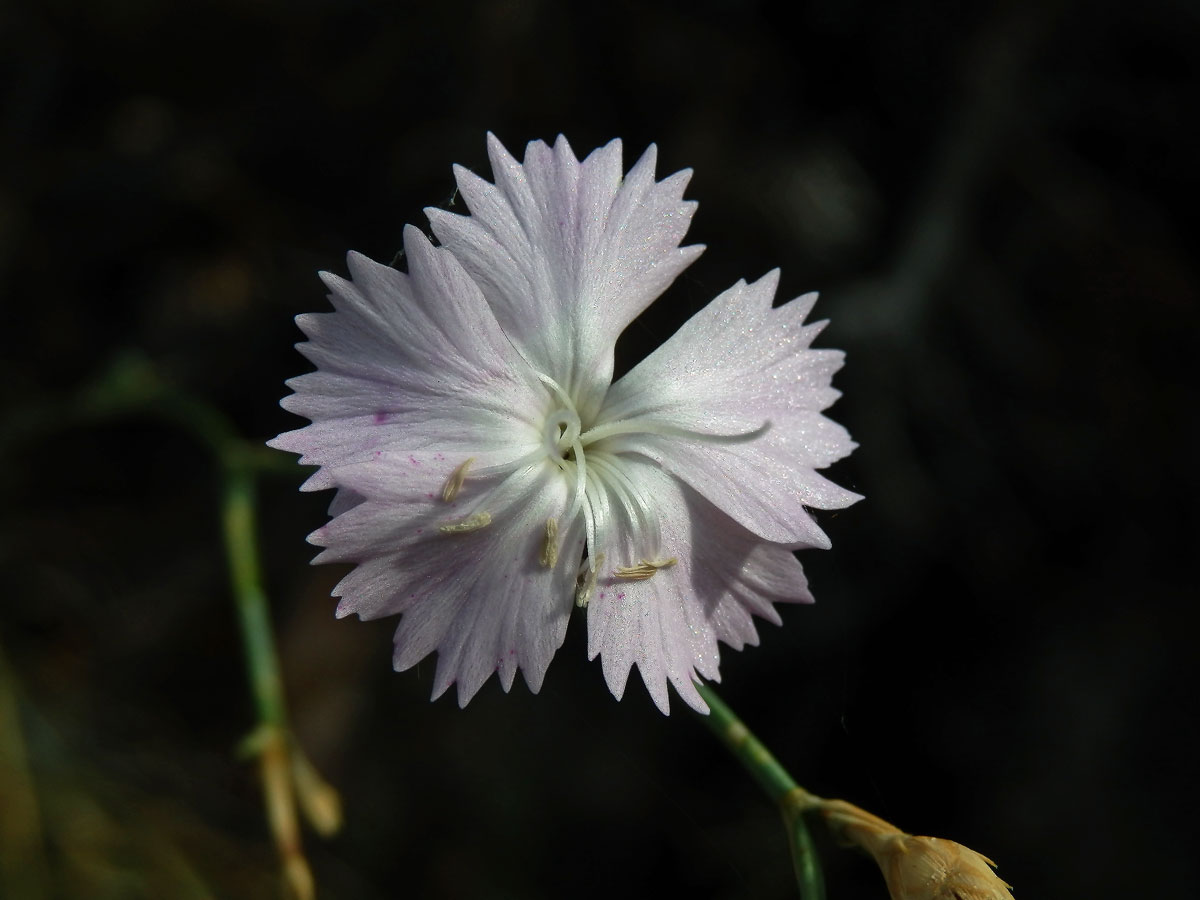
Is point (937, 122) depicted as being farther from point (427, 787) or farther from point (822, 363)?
point (427, 787)

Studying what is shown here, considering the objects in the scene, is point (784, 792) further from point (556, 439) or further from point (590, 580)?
point (556, 439)

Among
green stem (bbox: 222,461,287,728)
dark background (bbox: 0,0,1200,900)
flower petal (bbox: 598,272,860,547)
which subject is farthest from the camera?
dark background (bbox: 0,0,1200,900)

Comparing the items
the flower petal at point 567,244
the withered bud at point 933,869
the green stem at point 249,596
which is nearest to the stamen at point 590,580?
the flower petal at point 567,244

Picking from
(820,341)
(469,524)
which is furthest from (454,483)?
(820,341)

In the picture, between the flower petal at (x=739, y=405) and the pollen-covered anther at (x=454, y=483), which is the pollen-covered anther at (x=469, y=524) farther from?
the flower petal at (x=739, y=405)

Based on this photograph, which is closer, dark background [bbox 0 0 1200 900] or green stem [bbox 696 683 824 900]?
green stem [bbox 696 683 824 900]

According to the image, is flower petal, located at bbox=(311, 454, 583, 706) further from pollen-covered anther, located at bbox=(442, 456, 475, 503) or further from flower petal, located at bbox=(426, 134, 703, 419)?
flower petal, located at bbox=(426, 134, 703, 419)

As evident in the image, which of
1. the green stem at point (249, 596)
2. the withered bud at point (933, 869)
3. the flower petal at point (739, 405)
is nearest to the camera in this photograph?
the withered bud at point (933, 869)

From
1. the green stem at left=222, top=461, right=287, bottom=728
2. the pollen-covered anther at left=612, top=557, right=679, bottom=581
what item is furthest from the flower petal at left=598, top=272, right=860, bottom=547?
the green stem at left=222, top=461, right=287, bottom=728
